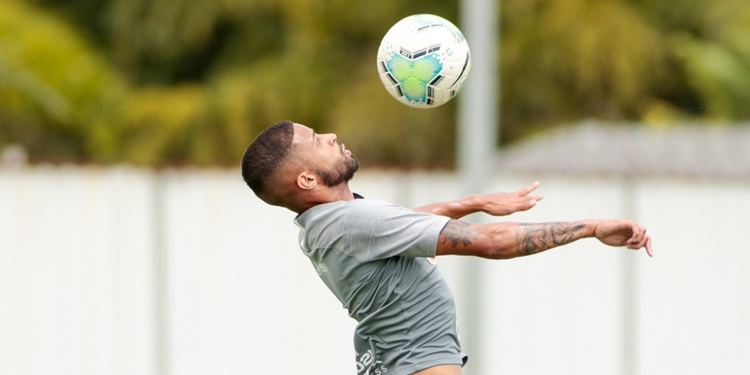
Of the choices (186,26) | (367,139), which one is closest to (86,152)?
(186,26)

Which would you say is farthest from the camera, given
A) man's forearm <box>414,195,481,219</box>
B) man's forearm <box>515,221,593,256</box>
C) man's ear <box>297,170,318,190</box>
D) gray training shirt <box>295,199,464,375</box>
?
man's forearm <box>414,195,481,219</box>

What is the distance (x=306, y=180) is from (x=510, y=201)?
3.32 ft

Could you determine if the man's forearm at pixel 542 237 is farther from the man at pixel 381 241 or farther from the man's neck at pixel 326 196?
the man's neck at pixel 326 196

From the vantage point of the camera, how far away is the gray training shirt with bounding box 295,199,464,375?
6.10 metres

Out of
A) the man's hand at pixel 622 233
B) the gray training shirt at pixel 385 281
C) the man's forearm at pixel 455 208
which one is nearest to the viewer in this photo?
the man's hand at pixel 622 233

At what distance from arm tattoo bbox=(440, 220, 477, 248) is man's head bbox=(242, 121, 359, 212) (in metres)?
0.64

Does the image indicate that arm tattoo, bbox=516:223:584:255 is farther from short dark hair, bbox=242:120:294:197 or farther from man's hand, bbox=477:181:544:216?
short dark hair, bbox=242:120:294:197

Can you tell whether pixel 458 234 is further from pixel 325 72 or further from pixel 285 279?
pixel 325 72

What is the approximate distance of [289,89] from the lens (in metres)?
20.8

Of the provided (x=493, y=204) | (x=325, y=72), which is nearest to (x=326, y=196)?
(x=493, y=204)

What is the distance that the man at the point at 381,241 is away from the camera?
235 inches

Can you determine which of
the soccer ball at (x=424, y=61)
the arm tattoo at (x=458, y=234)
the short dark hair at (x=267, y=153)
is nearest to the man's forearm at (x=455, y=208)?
the soccer ball at (x=424, y=61)

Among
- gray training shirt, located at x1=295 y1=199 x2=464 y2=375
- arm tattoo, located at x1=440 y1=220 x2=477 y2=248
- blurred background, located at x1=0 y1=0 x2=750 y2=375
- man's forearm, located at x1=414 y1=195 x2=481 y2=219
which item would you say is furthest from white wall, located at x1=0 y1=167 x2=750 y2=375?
arm tattoo, located at x1=440 y1=220 x2=477 y2=248

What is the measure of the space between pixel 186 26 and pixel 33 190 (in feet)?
35.0
